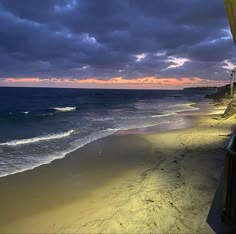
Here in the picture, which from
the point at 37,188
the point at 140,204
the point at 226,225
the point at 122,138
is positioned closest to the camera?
the point at 226,225

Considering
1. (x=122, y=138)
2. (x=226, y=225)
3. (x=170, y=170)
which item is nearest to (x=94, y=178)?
(x=170, y=170)

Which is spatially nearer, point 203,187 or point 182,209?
point 182,209

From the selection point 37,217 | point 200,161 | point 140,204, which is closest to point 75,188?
point 37,217

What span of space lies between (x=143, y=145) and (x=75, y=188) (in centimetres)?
636

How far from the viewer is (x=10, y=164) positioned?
10.9 m

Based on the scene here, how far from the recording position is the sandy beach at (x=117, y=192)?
6.01 meters

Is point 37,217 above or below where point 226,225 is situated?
below

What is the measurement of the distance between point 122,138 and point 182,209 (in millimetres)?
10150

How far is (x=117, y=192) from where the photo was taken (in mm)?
7988

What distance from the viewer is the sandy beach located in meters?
6.01

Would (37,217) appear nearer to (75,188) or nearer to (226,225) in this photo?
(75,188)

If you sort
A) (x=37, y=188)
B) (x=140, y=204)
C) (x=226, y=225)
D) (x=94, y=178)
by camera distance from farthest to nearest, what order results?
(x=94, y=178), (x=37, y=188), (x=140, y=204), (x=226, y=225)

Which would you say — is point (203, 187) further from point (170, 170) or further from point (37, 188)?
point (37, 188)

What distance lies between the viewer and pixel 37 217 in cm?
664
